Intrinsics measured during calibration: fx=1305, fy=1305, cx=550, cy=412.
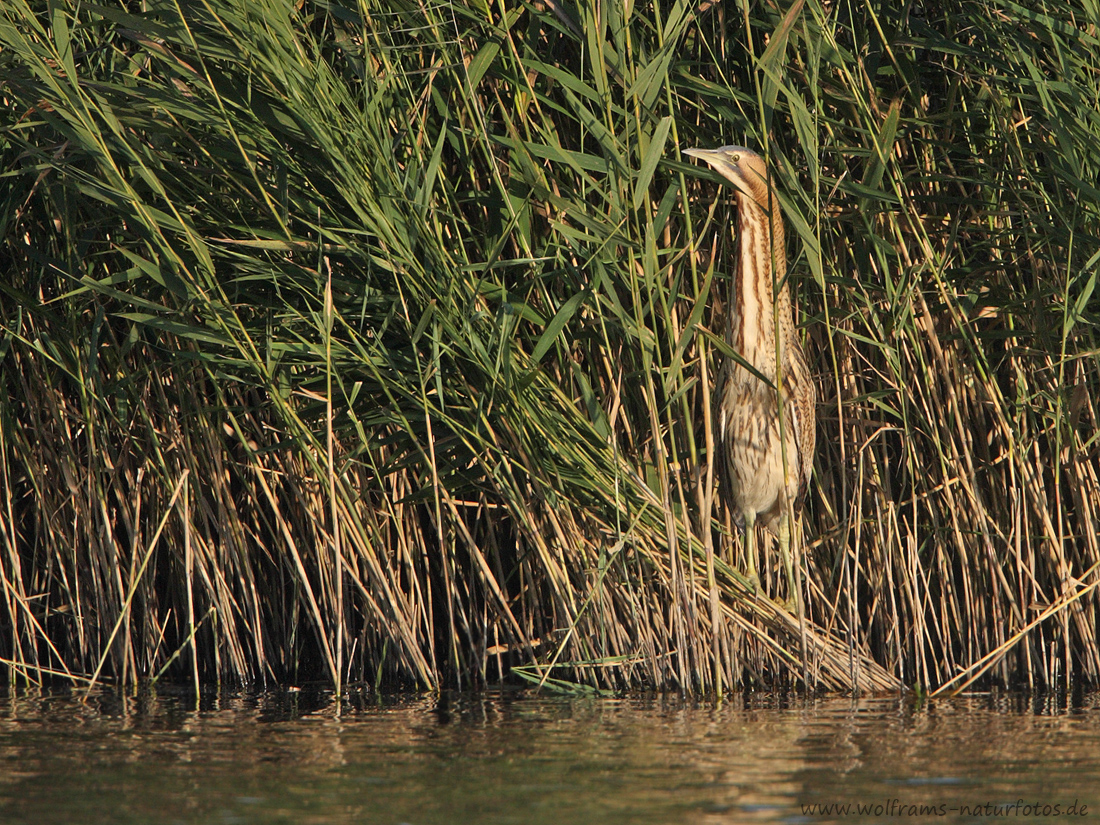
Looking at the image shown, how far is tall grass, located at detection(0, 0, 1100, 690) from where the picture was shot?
3631 mm

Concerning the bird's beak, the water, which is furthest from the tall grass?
the water

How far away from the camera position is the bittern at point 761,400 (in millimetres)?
4160

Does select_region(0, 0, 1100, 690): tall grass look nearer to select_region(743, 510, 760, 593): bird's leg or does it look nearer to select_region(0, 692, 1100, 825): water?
select_region(743, 510, 760, 593): bird's leg

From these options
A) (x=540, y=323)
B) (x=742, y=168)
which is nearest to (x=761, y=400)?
(x=742, y=168)

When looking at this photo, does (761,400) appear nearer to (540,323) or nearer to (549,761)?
(540,323)

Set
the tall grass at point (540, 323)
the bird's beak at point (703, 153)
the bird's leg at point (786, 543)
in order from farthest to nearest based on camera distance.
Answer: the bird's leg at point (786, 543), the bird's beak at point (703, 153), the tall grass at point (540, 323)

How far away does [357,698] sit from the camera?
4.20 m

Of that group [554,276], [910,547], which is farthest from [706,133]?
[910,547]

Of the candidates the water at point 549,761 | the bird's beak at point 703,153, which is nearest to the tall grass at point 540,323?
the bird's beak at point 703,153

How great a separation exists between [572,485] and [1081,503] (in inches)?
63.1

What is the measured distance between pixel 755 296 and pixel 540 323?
2.62 ft

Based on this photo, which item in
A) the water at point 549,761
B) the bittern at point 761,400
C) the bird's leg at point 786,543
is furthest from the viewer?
the bittern at point 761,400

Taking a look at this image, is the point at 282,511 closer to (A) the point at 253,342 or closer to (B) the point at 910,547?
(A) the point at 253,342

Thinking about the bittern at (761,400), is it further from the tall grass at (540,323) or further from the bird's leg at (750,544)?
the tall grass at (540,323)
